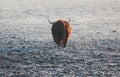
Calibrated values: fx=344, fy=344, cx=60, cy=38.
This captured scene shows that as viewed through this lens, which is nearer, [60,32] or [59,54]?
[59,54]

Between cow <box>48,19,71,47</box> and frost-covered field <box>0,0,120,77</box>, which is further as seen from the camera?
cow <box>48,19,71,47</box>

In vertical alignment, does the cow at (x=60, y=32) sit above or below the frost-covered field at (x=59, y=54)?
above

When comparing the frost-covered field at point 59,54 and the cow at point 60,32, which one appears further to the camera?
the cow at point 60,32

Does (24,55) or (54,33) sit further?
(54,33)

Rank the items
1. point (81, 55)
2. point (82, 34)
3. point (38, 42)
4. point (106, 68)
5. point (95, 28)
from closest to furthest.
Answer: point (106, 68)
point (81, 55)
point (38, 42)
point (82, 34)
point (95, 28)

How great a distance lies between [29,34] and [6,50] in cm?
388

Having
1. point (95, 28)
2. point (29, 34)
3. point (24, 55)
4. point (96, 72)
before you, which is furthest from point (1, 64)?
point (95, 28)

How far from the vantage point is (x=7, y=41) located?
13672 mm

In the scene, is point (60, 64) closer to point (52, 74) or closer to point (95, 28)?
point (52, 74)

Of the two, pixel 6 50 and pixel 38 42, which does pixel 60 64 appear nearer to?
pixel 6 50

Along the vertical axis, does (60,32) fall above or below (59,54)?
above

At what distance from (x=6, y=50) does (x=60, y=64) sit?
2.83 meters

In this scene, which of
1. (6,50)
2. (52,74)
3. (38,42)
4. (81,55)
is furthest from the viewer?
(38,42)

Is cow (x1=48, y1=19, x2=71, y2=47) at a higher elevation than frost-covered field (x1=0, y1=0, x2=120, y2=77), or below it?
higher
